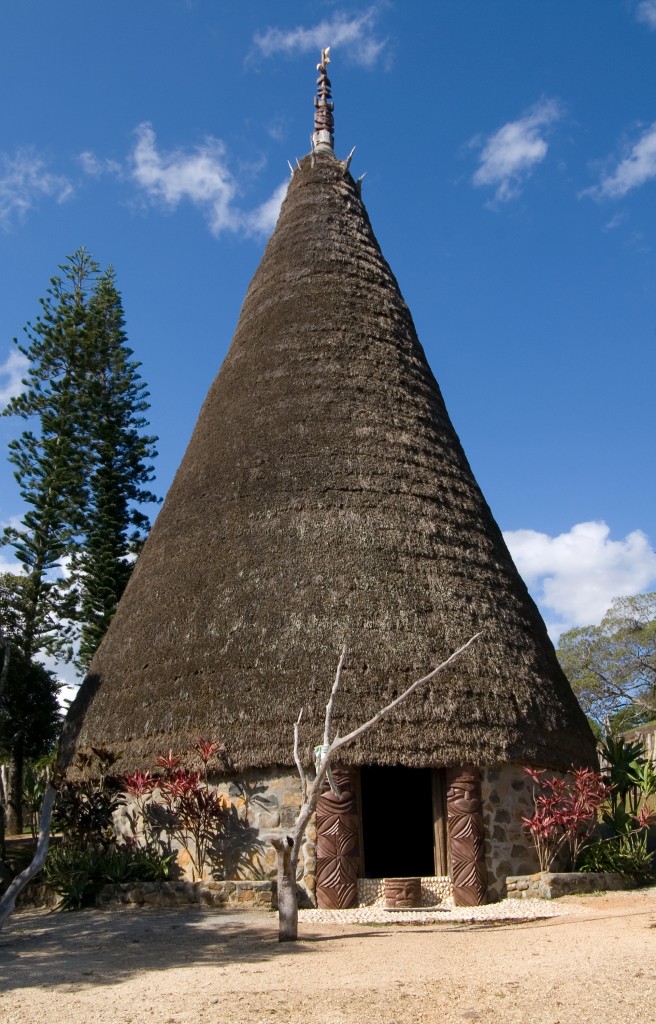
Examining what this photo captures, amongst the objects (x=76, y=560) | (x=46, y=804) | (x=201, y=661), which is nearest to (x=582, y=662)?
(x=76, y=560)

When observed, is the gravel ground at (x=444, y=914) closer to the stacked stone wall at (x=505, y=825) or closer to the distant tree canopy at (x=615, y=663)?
the stacked stone wall at (x=505, y=825)

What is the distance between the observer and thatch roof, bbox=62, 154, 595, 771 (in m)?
12.1

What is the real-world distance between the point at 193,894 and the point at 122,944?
2.49 m

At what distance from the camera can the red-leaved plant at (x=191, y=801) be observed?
11.6m

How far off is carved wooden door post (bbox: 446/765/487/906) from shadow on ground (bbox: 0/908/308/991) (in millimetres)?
A: 2671

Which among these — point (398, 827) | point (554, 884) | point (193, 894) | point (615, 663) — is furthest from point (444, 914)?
point (615, 663)

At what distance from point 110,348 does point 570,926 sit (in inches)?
915

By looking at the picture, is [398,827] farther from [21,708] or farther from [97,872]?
[21,708]

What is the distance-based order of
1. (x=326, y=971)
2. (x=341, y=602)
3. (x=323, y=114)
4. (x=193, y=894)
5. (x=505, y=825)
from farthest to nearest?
(x=323, y=114) < (x=341, y=602) < (x=505, y=825) < (x=193, y=894) < (x=326, y=971)

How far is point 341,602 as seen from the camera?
1277 cm

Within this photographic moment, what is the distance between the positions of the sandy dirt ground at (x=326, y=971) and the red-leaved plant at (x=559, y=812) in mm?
1440

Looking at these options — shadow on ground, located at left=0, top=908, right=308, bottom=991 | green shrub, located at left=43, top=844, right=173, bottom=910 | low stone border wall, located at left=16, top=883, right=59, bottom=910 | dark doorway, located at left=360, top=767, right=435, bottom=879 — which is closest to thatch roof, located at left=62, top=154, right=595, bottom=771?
green shrub, located at left=43, top=844, right=173, bottom=910

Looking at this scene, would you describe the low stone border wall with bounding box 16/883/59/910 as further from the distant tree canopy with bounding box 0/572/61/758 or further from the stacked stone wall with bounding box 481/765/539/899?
the distant tree canopy with bounding box 0/572/61/758

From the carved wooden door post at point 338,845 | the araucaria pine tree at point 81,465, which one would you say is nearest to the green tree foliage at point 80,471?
the araucaria pine tree at point 81,465
